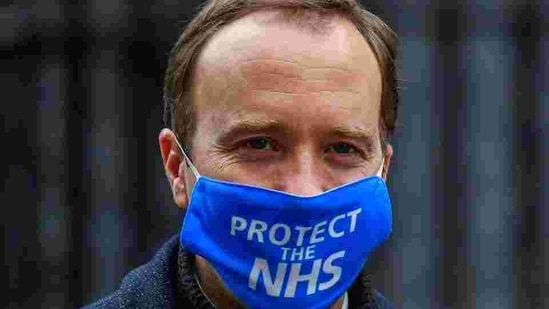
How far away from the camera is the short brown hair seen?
322cm

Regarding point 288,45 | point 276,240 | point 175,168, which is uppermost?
point 288,45

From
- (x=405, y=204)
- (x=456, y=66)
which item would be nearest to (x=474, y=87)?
(x=456, y=66)

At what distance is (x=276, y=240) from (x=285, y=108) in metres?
0.26

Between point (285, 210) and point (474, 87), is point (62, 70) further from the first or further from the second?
point (285, 210)

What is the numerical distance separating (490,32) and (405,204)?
0.69 meters

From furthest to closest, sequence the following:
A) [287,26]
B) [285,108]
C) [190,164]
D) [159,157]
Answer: [159,157] < [190,164] < [287,26] < [285,108]

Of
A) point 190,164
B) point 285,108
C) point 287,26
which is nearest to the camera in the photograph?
point 285,108

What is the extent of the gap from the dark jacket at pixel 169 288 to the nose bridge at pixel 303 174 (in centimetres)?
29

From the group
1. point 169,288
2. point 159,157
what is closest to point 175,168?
point 169,288

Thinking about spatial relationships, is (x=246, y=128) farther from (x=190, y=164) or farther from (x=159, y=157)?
(x=159, y=157)

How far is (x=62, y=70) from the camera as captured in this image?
5.45 m

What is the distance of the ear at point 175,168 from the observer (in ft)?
10.8

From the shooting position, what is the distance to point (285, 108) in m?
3.01

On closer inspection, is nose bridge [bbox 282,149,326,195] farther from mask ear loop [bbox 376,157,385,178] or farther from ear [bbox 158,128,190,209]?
ear [bbox 158,128,190,209]
